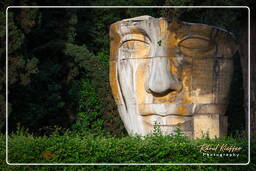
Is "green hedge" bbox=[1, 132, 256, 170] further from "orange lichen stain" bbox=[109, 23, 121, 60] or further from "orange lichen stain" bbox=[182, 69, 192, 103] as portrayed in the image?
"orange lichen stain" bbox=[109, 23, 121, 60]

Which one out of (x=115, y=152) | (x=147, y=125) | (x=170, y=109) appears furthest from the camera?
(x=147, y=125)

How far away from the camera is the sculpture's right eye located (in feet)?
43.6

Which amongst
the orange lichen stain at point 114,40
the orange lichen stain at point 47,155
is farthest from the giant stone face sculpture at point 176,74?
the orange lichen stain at point 47,155

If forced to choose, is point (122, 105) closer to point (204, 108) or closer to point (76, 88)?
point (204, 108)

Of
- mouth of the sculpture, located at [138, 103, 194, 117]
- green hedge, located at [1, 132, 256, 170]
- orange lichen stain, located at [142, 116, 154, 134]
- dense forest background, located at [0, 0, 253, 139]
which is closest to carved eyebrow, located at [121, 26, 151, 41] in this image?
mouth of the sculpture, located at [138, 103, 194, 117]

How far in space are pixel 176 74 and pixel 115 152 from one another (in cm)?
287

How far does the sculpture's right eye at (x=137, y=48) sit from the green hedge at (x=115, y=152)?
265 centimetres

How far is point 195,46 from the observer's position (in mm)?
13180

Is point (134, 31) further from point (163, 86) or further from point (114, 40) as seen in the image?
point (163, 86)

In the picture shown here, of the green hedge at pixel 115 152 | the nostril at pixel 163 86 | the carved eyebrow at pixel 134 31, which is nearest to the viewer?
the green hedge at pixel 115 152

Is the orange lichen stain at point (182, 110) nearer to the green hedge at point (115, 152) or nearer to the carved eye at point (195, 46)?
the carved eye at point (195, 46)

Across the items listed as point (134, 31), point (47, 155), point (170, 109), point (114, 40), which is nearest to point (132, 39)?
point (134, 31)

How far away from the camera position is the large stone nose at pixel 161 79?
12.8m

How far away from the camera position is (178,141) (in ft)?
37.1
